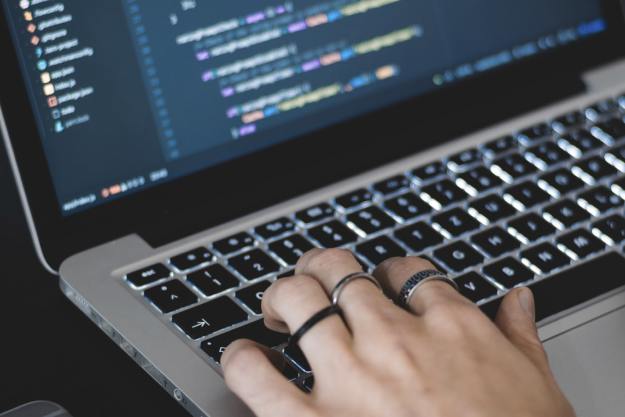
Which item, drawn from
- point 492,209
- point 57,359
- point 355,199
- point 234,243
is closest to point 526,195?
point 492,209

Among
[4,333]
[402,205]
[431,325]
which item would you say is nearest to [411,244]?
[402,205]

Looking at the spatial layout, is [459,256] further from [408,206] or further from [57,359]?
[57,359]

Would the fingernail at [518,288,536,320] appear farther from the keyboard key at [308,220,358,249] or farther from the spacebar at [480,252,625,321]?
the keyboard key at [308,220,358,249]

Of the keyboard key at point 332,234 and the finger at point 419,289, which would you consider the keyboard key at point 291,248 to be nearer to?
the keyboard key at point 332,234

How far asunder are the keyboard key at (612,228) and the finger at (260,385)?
315 millimetres

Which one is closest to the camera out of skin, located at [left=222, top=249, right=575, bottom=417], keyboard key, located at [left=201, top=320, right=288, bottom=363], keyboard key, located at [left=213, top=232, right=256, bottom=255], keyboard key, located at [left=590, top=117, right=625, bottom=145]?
skin, located at [left=222, top=249, right=575, bottom=417]

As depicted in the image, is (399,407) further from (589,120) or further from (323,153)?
(589,120)

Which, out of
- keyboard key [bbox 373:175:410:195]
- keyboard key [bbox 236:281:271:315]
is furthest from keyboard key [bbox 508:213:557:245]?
keyboard key [bbox 236:281:271:315]

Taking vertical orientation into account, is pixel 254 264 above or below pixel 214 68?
below

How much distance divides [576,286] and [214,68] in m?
0.34

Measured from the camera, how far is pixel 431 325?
533 mm

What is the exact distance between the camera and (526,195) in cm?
75

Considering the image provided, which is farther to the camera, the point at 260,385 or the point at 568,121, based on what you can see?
the point at 568,121

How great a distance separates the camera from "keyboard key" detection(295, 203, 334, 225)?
2.43 ft
